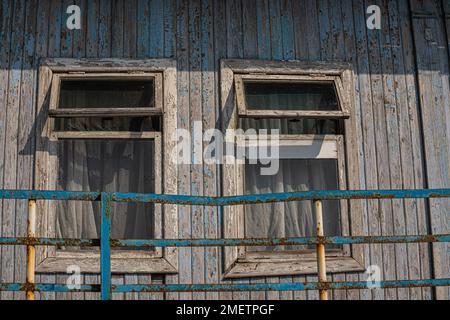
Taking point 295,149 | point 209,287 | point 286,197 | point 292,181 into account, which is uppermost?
point 295,149

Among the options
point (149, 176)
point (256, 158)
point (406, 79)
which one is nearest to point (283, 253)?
point (256, 158)

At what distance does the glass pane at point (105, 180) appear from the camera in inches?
219

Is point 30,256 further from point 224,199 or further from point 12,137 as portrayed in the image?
point 12,137

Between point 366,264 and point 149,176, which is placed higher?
point 149,176

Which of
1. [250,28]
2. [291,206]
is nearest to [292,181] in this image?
[291,206]

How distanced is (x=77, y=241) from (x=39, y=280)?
191 cm

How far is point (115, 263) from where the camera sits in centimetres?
534

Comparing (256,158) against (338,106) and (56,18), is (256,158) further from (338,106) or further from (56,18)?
(56,18)

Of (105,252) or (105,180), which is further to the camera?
(105,180)

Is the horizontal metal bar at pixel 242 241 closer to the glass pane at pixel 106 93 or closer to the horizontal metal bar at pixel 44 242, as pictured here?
the horizontal metal bar at pixel 44 242

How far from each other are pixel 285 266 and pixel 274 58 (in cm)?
205

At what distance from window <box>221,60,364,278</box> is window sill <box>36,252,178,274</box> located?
817mm

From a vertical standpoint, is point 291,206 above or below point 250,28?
below

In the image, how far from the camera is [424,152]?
5.88 m
